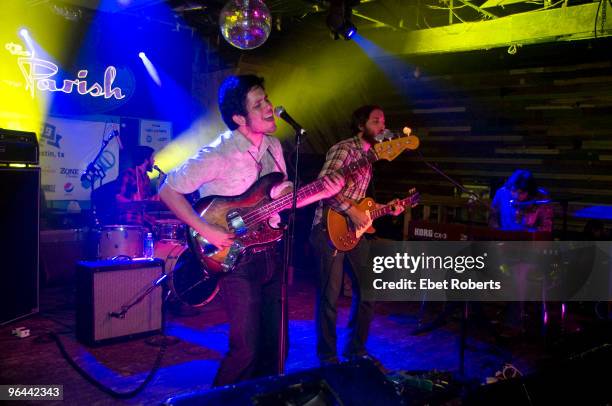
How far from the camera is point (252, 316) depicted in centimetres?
282

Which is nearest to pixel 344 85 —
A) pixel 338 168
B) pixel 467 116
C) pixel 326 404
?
pixel 467 116

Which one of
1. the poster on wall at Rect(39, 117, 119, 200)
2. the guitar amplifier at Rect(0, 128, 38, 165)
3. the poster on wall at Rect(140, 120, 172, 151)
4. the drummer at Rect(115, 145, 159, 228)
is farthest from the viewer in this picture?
the poster on wall at Rect(140, 120, 172, 151)

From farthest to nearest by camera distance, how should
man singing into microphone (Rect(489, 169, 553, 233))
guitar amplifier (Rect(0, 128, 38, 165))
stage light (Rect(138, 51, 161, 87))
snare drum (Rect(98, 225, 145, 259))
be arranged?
stage light (Rect(138, 51, 161, 87)) < man singing into microphone (Rect(489, 169, 553, 233)) < snare drum (Rect(98, 225, 145, 259)) < guitar amplifier (Rect(0, 128, 38, 165))

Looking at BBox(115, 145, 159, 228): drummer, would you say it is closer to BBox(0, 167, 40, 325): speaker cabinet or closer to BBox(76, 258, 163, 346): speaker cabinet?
BBox(0, 167, 40, 325): speaker cabinet

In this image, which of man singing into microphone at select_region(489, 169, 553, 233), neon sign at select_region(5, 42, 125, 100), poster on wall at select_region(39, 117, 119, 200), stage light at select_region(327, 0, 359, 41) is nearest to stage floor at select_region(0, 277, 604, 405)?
man singing into microphone at select_region(489, 169, 553, 233)

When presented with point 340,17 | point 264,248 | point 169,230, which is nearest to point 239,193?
point 264,248

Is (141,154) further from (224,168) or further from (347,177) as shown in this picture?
(224,168)

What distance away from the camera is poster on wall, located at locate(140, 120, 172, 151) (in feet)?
31.7

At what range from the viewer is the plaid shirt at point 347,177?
405 cm

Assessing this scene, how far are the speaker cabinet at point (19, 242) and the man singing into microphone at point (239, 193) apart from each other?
3.50 meters

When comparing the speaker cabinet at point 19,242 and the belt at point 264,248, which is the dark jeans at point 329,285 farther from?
the speaker cabinet at point 19,242

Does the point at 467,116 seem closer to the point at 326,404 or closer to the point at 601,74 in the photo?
the point at 601,74

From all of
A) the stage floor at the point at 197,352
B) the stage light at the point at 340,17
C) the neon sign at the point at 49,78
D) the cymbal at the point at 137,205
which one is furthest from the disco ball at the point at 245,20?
the neon sign at the point at 49,78

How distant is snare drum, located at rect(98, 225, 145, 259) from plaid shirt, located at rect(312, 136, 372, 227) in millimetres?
3123
